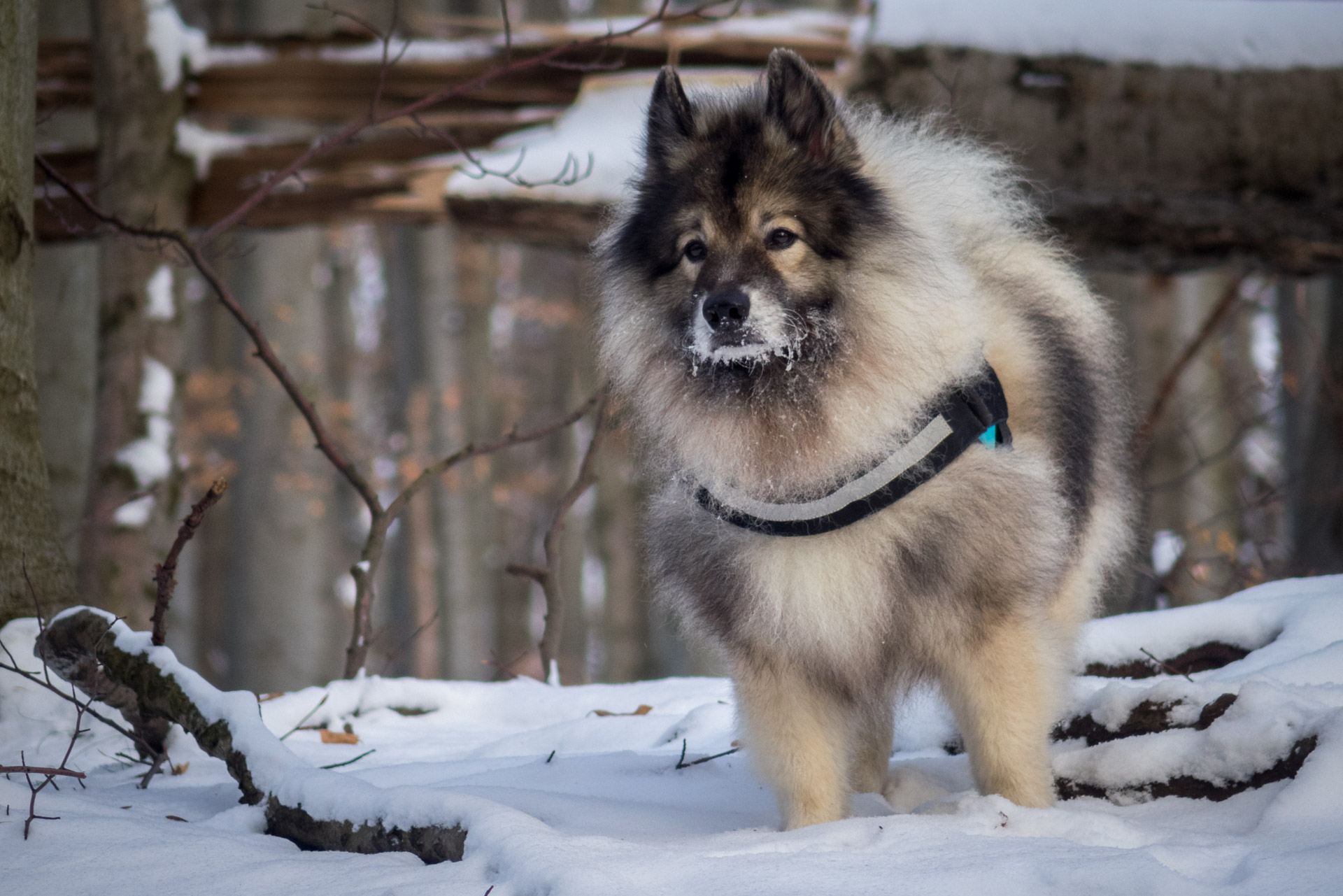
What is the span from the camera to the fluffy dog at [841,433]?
2.40 m

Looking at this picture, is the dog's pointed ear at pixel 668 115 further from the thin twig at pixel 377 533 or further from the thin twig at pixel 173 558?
the thin twig at pixel 377 533

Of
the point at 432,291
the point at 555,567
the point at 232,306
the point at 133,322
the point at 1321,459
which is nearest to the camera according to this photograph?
the point at 232,306

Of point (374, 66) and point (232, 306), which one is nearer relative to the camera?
point (232, 306)

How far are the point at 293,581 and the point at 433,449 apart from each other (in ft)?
10.5

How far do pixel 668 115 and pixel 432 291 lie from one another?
9.97 meters

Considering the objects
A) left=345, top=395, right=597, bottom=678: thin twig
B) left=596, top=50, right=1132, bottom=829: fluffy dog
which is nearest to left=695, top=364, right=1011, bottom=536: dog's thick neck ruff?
left=596, top=50, right=1132, bottom=829: fluffy dog

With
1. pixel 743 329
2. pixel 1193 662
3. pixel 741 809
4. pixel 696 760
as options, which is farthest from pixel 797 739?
pixel 1193 662

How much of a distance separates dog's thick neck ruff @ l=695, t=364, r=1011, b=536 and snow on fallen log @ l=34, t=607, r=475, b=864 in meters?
0.88

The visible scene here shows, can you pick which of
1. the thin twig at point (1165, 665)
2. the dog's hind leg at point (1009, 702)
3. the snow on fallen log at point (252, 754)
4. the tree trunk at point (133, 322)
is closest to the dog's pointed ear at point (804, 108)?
the dog's hind leg at point (1009, 702)

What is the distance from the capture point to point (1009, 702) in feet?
8.04

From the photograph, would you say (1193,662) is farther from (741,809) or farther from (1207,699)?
(741,809)

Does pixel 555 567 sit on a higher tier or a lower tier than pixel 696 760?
higher

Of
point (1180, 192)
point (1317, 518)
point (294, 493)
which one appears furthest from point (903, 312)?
point (294, 493)

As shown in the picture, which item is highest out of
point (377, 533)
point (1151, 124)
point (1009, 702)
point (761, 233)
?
point (1151, 124)
